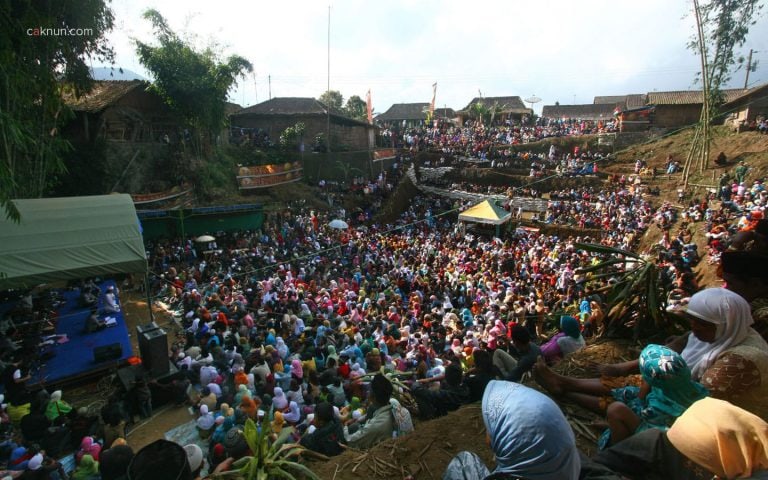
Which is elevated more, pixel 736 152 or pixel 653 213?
pixel 736 152

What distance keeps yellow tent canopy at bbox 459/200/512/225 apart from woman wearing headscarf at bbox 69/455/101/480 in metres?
15.5

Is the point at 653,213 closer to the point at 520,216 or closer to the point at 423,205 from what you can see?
the point at 520,216

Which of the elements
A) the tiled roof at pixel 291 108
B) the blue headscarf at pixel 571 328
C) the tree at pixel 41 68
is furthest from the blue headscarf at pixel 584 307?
the tiled roof at pixel 291 108

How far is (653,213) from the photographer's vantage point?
18.4m

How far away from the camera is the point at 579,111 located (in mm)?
41438

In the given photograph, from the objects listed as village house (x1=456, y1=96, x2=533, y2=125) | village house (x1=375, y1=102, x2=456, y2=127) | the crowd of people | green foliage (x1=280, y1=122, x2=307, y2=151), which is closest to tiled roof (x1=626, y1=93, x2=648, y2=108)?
village house (x1=456, y1=96, x2=533, y2=125)

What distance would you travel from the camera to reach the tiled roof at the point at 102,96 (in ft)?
56.5

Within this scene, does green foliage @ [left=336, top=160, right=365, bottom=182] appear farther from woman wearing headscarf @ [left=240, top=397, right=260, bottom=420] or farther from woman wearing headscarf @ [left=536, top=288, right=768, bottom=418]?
woman wearing headscarf @ [left=536, top=288, right=768, bottom=418]

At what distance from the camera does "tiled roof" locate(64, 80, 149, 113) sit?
1723cm

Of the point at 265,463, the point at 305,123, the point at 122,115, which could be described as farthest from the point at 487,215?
the point at 122,115

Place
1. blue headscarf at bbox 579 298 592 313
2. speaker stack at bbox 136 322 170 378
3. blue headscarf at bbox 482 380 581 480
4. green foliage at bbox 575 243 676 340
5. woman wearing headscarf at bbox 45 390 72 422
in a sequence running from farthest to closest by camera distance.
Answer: blue headscarf at bbox 579 298 592 313 → speaker stack at bbox 136 322 170 378 → woman wearing headscarf at bbox 45 390 72 422 → green foliage at bbox 575 243 676 340 → blue headscarf at bbox 482 380 581 480

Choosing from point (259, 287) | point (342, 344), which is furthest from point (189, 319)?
point (342, 344)

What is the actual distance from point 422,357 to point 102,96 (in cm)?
1937

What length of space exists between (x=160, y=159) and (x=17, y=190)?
9.09 meters
